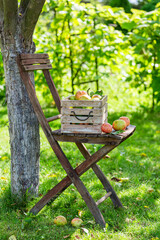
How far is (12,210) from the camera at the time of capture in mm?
2881

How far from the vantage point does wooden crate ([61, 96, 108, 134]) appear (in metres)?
2.43

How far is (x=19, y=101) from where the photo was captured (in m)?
2.80

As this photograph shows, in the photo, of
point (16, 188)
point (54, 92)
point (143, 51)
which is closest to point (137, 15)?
point (143, 51)

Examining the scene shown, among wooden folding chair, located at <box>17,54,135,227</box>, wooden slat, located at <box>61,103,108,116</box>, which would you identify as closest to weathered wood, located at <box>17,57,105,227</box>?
wooden folding chair, located at <box>17,54,135,227</box>

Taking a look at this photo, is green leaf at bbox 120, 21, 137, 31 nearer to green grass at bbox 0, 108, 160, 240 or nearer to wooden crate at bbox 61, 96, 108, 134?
green grass at bbox 0, 108, 160, 240

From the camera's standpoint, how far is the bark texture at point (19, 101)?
263cm

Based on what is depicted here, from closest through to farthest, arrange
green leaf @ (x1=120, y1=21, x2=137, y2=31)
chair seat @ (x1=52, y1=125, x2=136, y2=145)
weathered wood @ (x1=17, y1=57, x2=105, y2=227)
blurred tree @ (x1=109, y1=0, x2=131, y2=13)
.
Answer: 1. chair seat @ (x1=52, y1=125, x2=136, y2=145)
2. weathered wood @ (x1=17, y1=57, x2=105, y2=227)
3. green leaf @ (x1=120, y1=21, x2=137, y2=31)
4. blurred tree @ (x1=109, y1=0, x2=131, y2=13)

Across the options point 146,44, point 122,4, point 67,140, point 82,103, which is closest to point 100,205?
point 67,140

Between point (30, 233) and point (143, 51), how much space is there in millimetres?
4486

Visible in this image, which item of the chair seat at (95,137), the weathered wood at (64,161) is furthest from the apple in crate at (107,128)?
the weathered wood at (64,161)

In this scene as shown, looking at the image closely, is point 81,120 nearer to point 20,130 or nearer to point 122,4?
point 20,130

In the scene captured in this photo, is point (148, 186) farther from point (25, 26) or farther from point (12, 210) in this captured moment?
point (25, 26)

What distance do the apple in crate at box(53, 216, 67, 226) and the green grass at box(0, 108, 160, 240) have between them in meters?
0.03

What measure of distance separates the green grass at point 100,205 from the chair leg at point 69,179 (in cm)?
11
